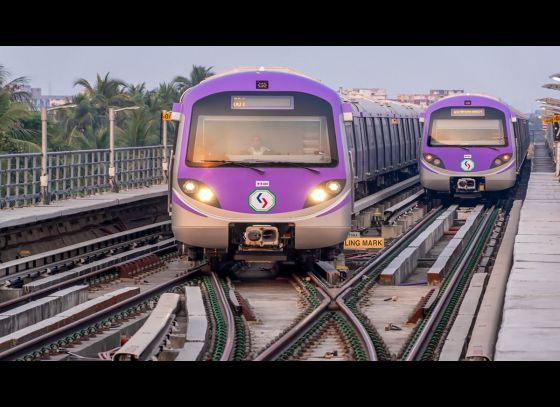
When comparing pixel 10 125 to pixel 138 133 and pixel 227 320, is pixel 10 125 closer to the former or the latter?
pixel 138 133

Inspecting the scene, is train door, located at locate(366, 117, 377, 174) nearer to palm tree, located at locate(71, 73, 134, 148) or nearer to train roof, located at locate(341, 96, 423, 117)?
train roof, located at locate(341, 96, 423, 117)

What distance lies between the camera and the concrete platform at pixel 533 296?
9.60m

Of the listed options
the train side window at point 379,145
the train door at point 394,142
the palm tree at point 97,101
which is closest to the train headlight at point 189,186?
the train side window at point 379,145

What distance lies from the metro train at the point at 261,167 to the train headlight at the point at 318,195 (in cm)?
1

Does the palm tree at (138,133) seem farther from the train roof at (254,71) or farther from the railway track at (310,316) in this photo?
the train roof at (254,71)

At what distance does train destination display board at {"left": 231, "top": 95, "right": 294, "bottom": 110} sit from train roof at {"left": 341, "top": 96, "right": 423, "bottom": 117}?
703 cm

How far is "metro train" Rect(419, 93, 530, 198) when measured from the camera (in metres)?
28.5

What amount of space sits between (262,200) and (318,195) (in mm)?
686

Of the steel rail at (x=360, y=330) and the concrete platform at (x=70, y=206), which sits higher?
the concrete platform at (x=70, y=206)

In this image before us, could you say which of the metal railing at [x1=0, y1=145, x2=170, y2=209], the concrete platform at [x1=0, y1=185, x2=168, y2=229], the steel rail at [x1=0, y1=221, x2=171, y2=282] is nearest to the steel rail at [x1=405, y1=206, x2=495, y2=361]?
the steel rail at [x1=0, y1=221, x2=171, y2=282]
